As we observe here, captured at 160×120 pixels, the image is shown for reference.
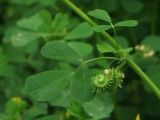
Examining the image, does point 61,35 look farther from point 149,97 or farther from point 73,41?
point 149,97

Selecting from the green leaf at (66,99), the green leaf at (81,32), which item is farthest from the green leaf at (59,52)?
the green leaf at (81,32)

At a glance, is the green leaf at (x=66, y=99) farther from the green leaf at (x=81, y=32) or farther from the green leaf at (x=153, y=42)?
the green leaf at (x=153, y=42)

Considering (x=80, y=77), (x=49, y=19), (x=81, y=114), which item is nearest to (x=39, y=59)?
(x=49, y=19)

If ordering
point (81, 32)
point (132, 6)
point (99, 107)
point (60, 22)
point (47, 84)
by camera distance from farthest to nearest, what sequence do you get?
1. point (132, 6)
2. point (60, 22)
3. point (81, 32)
4. point (99, 107)
5. point (47, 84)

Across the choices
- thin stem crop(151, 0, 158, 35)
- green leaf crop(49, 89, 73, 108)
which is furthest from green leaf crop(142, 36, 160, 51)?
green leaf crop(49, 89, 73, 108)

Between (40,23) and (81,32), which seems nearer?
(81,32)

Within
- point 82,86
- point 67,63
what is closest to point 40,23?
point 67,63

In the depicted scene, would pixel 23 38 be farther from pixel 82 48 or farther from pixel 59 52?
pixel 59 52
